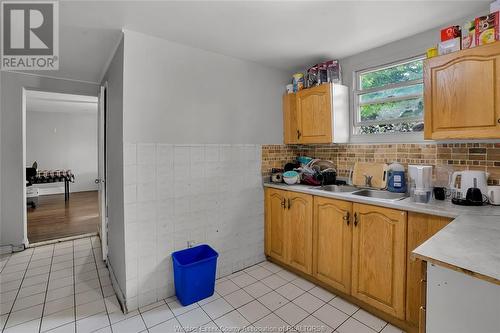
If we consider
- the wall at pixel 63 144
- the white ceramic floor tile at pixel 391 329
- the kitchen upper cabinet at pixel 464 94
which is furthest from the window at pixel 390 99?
the wall at pixel 63 144

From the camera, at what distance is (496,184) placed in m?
1.71

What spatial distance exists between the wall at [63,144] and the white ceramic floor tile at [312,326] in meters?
7.57

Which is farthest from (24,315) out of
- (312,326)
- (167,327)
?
(312,326)

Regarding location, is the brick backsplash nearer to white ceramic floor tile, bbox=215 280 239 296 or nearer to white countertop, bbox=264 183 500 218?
white countertop, bbox=264 183 500 218

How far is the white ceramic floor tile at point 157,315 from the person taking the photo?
181 cm

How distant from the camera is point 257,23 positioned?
184 centimetres

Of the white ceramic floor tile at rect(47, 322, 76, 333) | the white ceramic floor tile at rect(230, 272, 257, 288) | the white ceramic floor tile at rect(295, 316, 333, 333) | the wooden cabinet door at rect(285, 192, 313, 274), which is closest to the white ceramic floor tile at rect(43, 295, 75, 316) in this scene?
the white ceramic floor tile at rect(47, 322, 76, 333)

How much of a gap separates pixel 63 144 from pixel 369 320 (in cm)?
811

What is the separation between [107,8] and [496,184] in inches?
112

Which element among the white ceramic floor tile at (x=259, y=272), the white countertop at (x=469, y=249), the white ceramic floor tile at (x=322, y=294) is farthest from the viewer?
the white ceramic floor tile at (x=259, y=272)

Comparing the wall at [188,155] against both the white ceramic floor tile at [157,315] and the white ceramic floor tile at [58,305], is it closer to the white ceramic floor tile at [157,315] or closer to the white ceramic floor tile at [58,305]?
the white ceramic floor tile at [157,315]

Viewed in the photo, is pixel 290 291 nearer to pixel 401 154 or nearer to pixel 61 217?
pixel 401 154

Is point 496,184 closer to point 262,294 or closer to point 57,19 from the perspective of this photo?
point 262,294

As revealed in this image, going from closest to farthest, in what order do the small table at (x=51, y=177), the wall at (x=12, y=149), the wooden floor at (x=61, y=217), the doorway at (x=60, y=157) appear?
the wall at (x=12, y=149), the wooden floor at (x=61, y=217), the doorway at (x=60, y=157), the small table at (x=51, y=177)
